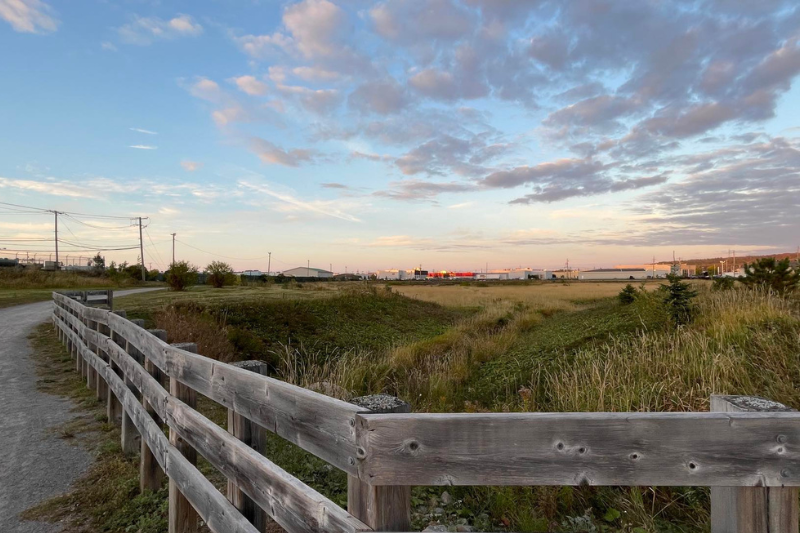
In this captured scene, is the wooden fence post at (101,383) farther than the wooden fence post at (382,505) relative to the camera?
Yes

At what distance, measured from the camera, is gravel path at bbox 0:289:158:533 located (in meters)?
4.39

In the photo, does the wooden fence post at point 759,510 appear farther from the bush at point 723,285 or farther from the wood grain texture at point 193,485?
the bush at point 723,285

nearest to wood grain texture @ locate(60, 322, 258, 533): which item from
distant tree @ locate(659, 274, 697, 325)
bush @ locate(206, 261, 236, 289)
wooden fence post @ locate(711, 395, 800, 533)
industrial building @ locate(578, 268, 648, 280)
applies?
wooden fence post @ locate(711, 395, 800, 533)

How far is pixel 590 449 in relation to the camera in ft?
5.76

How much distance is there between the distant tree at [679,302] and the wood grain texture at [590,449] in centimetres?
1195

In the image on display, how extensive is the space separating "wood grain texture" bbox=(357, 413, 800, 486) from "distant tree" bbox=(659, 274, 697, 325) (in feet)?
39.2

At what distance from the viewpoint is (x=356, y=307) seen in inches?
1055

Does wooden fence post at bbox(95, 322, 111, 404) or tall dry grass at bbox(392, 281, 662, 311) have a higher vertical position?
wooden fence post at bbox(95, 322, 111, 404)

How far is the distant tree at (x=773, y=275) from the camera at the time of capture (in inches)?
561

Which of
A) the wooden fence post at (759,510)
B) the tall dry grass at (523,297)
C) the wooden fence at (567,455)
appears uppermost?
the wooden fence at (567,455)

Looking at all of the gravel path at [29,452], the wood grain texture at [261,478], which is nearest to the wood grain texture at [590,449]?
the wood grain texture at [261,478]

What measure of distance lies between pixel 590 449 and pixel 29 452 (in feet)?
21.8

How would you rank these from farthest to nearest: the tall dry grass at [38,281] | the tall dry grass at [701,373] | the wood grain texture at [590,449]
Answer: the tall dry grass at [38,281]
the tall dry grass at [701,373]
the wood grain texture at [590,449]

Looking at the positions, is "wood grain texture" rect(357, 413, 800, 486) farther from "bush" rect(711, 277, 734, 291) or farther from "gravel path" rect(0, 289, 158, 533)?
"bush" rect(711, 277, 734, 291)
